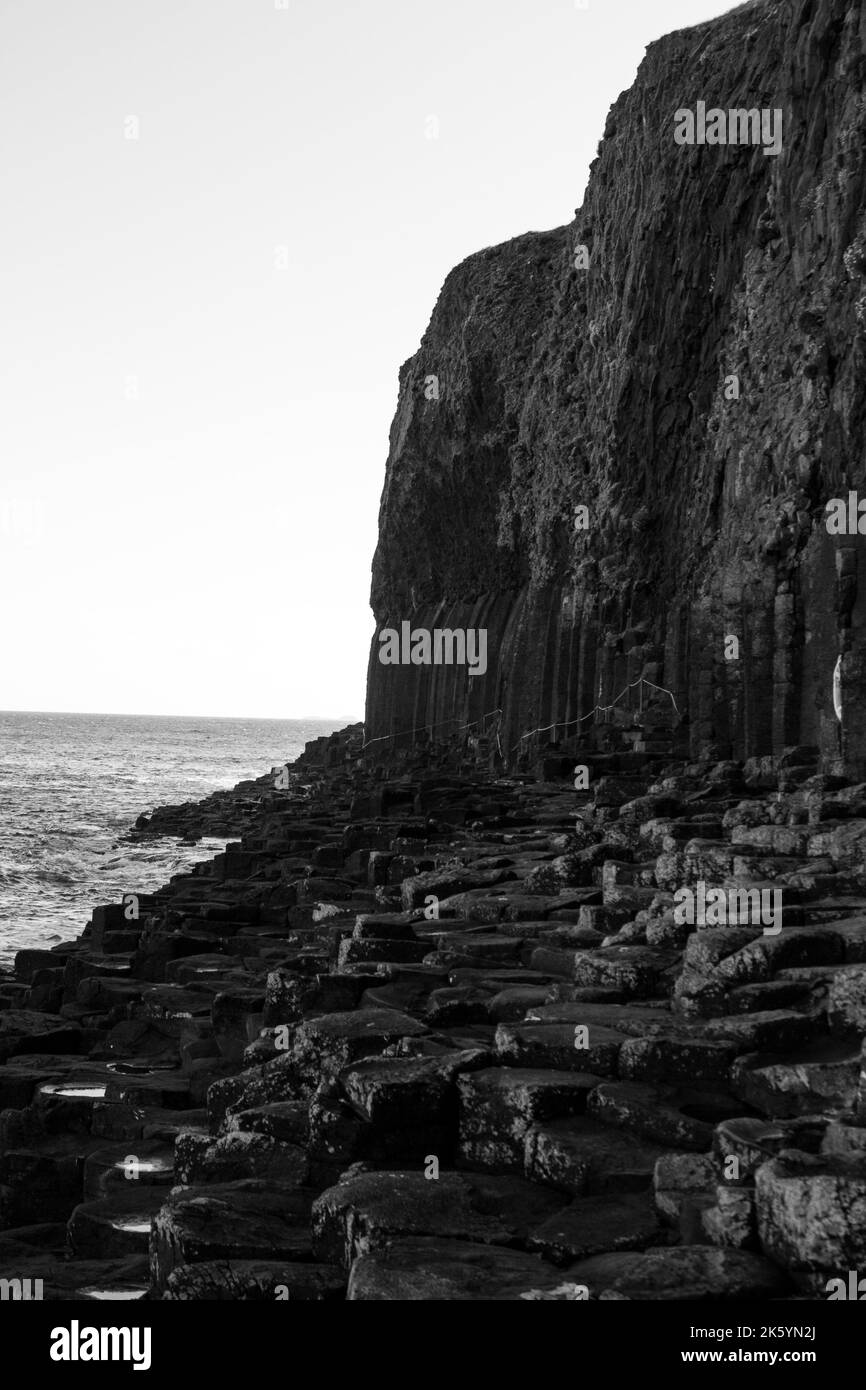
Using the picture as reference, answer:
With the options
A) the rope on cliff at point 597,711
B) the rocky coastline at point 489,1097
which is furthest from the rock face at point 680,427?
the rocky coastline at point 489,1097

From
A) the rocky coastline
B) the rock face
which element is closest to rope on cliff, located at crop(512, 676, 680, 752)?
the rock face

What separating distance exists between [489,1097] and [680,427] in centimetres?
3055

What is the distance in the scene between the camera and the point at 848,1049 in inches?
232

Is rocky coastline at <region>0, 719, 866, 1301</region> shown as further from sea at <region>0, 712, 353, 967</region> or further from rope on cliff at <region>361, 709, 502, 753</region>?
rope on cliff at <region>361, 709, 502, 753</region>

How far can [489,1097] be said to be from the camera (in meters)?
6.01

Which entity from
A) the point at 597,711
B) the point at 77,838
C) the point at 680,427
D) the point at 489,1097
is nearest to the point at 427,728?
the point at 77,838

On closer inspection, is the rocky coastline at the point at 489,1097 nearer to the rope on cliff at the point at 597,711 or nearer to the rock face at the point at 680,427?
the rock face at the point at 680,427

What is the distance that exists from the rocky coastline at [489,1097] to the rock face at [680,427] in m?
Answer: 9.11

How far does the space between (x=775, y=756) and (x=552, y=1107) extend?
16197 mm

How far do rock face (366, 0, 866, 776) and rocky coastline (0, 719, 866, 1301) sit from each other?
29.9 feet

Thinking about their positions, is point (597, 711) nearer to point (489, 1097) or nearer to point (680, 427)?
point (680, 427)

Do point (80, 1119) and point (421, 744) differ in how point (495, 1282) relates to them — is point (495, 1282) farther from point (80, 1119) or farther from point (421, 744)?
point (421, 744)

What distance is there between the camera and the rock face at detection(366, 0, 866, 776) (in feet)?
72.6

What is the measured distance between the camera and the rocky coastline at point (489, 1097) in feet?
15.5
